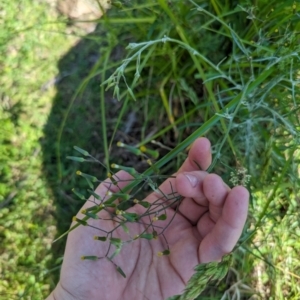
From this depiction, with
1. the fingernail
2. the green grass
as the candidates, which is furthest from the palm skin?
the green grass

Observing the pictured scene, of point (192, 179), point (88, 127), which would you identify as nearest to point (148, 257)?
point (192, 179)

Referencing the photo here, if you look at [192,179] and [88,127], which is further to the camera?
[88,127]

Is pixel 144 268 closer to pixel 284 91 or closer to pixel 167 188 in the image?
pixel 167 188

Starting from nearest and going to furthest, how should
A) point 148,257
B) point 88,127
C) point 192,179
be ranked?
1. point 192,179
2. point 148,257
3. point 88,127

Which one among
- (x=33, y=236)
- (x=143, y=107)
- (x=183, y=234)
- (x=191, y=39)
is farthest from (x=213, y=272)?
(x=33, y=236)

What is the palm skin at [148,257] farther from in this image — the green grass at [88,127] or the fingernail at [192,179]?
the green grass at [88,127]

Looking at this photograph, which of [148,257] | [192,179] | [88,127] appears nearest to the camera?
[192,179]

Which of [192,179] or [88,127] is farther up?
[192,179]

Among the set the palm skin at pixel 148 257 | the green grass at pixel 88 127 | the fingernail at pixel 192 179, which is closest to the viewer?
the fingernail at pixel 192 179

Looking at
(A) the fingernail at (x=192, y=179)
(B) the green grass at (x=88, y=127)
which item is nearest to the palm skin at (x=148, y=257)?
(A) the fingernail at (x=192, y=179)

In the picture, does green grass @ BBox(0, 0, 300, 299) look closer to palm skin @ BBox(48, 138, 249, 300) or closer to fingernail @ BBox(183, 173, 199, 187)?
palm skin @ BBox(48, 138, 249, 300)

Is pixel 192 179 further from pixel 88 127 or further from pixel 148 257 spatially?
pixel 88 127
